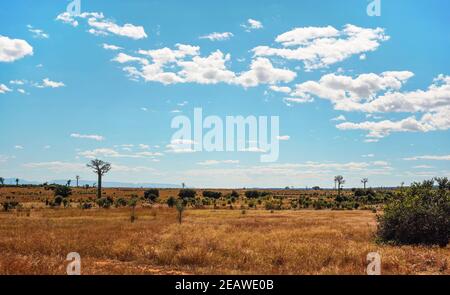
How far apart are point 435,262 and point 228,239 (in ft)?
32.4

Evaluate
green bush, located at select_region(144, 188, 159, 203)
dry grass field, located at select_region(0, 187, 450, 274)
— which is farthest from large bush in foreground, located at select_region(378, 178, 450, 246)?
green bush, located at select_region(144, 188, 159, 203)

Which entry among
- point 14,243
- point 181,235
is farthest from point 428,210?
point 14,243

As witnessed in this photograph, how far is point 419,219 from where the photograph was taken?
957 inches

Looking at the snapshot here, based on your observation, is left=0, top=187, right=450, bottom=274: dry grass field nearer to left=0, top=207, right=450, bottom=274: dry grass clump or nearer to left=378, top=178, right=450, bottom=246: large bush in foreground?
left=0, top=207, right=450, bottom=274: dry grass clump

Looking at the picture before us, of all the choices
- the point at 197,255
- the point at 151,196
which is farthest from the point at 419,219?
the point at 151,196

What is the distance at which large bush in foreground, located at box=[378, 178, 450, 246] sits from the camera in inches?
944

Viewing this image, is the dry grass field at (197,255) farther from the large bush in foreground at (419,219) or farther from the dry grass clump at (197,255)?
the large bush in foreground at (419,219)

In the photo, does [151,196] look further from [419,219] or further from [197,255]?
[197,255]

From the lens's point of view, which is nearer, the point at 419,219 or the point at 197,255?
the point at 197,255

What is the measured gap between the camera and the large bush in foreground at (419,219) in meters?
24.0

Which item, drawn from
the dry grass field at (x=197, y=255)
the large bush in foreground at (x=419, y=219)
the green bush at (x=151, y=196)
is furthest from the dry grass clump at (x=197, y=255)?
the green bush at (x=151, y=196)
